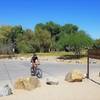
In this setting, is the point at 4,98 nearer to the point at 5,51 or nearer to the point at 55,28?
the point at 5,51

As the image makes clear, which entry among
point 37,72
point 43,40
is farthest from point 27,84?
point 43,40

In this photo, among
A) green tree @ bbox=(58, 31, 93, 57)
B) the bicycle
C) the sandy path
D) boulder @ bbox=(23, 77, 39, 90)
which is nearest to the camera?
the sandy path

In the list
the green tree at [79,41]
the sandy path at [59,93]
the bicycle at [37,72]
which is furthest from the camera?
the green tree at [79,41]

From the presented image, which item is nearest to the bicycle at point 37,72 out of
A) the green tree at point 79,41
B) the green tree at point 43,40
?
the green tree at point 79,41

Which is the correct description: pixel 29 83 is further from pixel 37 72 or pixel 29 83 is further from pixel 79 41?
pixel 79 41

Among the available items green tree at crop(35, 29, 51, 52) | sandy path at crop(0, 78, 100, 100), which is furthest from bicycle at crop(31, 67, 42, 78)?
green tree at crop(35, 29, 51, 52)

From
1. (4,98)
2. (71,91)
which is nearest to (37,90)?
(71,91)

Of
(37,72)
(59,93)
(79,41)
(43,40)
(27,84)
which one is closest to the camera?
(59,93)

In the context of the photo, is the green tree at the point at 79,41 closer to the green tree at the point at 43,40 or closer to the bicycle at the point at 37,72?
the green tree at the point at 43,40

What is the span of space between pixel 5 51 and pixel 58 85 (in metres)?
52.1

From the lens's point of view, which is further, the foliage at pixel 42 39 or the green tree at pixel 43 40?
the green tree at pixel 43 40

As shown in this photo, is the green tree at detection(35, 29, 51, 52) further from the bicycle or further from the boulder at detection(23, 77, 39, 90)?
the boulder at detection(23, 77, 39, 90)

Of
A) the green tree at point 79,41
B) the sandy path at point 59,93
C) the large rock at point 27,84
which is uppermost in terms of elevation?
the green tree at point 79,41

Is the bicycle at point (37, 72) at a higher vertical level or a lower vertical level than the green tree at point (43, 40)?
lower
